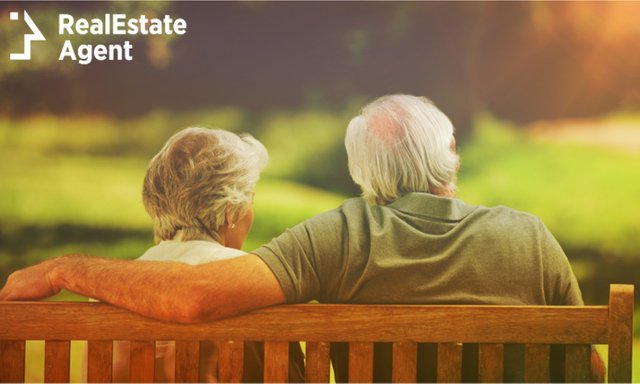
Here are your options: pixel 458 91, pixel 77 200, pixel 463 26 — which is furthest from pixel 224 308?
pixel 463 26

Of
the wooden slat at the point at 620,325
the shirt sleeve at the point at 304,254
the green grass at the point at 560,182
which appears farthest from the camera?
the green grass at the point at 560,182

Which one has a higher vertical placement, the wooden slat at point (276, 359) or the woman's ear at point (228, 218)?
the woman's ear at point (228, 218)

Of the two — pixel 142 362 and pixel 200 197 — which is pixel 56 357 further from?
pixel 200 197

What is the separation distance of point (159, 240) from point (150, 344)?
0.49m

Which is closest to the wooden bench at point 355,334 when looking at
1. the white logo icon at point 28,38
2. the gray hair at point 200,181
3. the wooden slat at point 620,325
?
the wooden slat at point 620,325

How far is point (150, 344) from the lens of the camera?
209cm

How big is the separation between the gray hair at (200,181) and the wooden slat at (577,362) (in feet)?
3.46

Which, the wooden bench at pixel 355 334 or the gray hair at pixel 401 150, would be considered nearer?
the wooden bench at pixel 355 334

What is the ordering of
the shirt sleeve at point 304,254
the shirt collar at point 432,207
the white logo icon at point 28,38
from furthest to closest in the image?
the white logo icon at point 28,38, the shirt collar at point 432,207, the shirt sleeve at point 304,254

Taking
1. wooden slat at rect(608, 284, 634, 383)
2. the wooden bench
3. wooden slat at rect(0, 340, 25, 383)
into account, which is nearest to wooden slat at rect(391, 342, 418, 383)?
the wooden bench

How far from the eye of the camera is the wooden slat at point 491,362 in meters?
2.04

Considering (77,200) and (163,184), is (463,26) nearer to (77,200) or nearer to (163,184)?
(163,184)

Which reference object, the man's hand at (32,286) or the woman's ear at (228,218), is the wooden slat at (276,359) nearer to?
the woman's ear at (228,218)

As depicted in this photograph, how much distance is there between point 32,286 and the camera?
233cm
